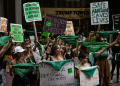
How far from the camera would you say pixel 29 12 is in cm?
702

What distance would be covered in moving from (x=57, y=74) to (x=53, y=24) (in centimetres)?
197

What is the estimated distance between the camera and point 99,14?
7652 millimetres

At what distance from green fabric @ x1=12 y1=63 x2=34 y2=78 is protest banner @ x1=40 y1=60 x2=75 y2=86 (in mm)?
294

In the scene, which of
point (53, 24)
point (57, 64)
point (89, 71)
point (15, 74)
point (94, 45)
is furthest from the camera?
point (53, 24)

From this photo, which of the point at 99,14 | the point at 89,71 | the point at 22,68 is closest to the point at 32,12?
the point at 99,14

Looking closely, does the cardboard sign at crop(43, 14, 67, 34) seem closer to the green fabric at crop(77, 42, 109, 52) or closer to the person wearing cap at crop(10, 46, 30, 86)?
the green fabric at crop(77, 42, 109, 52)

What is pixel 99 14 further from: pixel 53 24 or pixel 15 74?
pixel 15 74

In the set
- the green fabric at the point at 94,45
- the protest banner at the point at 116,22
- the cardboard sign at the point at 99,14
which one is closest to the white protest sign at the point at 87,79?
the green fabric at the point at 94,45

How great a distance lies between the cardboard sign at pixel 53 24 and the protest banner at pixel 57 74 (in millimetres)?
1695

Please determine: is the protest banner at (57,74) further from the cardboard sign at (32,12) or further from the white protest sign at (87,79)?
the cardboard sign at (32,12)

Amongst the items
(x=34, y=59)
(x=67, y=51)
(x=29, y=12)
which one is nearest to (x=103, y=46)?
(x=67, y=51)

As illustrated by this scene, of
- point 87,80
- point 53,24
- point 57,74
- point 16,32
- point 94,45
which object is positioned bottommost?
point 87,80

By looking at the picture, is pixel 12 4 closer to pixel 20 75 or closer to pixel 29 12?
pixel 29 12

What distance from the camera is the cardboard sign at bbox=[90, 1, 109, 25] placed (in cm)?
759
